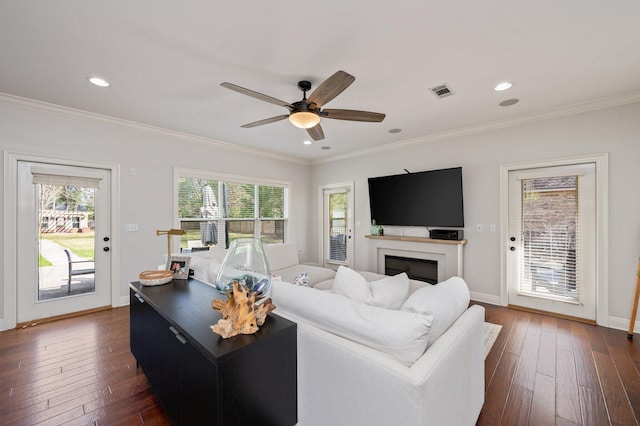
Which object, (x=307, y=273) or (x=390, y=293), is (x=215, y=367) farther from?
(x=307, y=273)

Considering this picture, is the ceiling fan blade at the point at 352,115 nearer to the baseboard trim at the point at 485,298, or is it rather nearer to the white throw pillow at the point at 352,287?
the white throw pillow at the point at 352,287

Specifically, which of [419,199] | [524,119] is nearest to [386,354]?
[419,199]

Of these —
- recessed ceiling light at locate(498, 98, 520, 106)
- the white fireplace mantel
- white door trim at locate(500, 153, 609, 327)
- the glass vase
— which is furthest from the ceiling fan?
white door trim at locate(500, 153, 609, 327)

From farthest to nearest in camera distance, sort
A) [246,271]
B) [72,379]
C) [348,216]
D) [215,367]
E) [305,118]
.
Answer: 1. [348,216]
2. [305,118]
3. [72,379]
4. [246,271]
5. [215,367]

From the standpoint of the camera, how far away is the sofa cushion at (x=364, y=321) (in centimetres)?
114

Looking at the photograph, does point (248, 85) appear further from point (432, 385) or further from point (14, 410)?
point (14, 410)

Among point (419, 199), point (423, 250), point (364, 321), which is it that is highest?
point (419, 199)

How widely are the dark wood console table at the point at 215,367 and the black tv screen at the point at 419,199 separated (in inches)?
143

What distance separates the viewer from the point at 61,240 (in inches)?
137

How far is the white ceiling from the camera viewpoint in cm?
176

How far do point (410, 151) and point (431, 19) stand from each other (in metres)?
3.10

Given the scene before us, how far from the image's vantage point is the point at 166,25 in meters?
1.89

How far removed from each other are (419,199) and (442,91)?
2.00 metres

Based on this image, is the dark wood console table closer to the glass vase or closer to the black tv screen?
the glass vase
